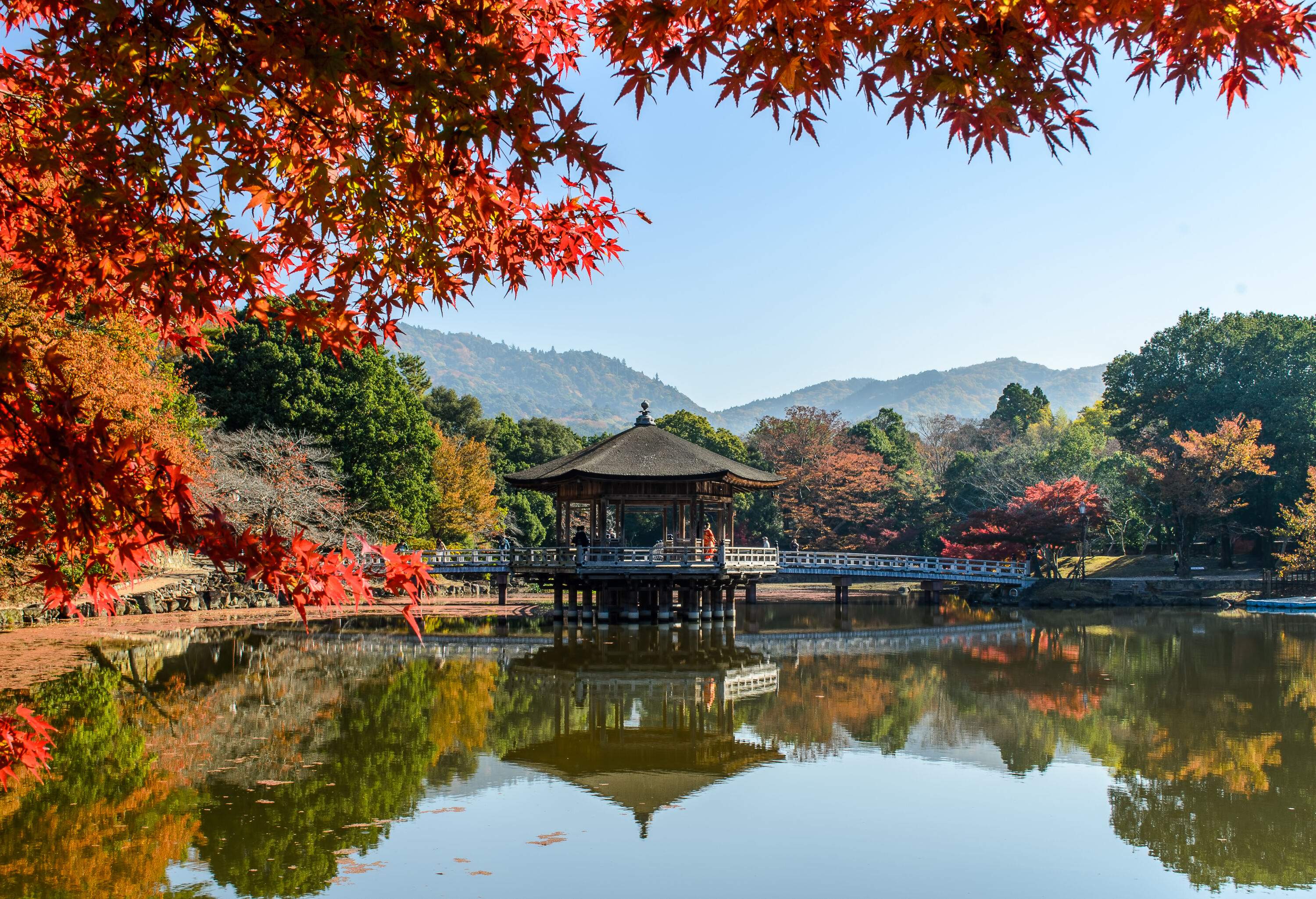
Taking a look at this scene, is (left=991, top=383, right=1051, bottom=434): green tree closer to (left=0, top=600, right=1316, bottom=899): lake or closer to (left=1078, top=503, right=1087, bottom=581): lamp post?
(left=1078, top=503, right=1087, bottom=581): lamp post

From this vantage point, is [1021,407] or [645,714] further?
[1021,407]

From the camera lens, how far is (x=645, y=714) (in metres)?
11.0

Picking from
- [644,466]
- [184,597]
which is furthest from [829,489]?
[184,597]

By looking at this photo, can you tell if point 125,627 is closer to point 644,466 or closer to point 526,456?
point 644,466

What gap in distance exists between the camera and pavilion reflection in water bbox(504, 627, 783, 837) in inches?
322

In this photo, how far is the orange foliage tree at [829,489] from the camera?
37.0 meters

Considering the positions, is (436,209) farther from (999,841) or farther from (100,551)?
(999,841)

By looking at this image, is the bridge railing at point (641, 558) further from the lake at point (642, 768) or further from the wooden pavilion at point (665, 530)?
the lake at point (642, 768)

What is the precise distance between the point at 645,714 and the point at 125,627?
12241mm

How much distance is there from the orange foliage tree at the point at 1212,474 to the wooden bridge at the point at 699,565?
563 centimetres

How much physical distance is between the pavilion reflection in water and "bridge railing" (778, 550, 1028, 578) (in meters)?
6.87

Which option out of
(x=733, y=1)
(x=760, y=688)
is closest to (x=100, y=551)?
(x=733, y=1)

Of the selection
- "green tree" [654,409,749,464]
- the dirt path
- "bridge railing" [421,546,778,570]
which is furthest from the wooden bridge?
"green tree" [654,409,749,464]

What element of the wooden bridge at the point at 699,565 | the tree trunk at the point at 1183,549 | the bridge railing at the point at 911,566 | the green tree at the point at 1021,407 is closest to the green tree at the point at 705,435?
the wooden bridge at the point at 699,565
